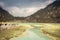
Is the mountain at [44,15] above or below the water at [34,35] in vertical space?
above

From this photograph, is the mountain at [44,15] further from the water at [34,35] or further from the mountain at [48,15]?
the water at [34,35]

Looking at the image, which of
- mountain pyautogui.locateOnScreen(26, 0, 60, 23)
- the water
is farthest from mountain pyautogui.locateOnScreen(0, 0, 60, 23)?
the water

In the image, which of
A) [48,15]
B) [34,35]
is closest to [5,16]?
[34,35]

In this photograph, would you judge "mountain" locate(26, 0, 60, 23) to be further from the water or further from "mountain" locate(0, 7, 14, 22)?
"mountain" locate(0, 7, 14, 22)

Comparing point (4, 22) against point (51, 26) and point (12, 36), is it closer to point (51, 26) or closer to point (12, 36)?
point (12, 36)

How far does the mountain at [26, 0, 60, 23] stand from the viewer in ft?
12.8

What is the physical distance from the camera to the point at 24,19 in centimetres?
388

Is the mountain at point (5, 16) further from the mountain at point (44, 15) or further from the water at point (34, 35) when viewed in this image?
the water at point (34, 35)

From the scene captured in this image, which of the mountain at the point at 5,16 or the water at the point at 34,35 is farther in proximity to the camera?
the mountain at the point at 5,16

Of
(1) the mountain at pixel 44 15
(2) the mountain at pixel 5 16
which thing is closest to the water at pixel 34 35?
(1) the mountain at pixel 44 15

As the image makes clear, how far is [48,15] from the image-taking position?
155 inches

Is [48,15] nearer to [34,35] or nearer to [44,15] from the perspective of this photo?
[44,15]

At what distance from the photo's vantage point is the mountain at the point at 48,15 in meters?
3.91

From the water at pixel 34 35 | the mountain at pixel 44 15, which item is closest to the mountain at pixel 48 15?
the mountain at pixel 44 15
